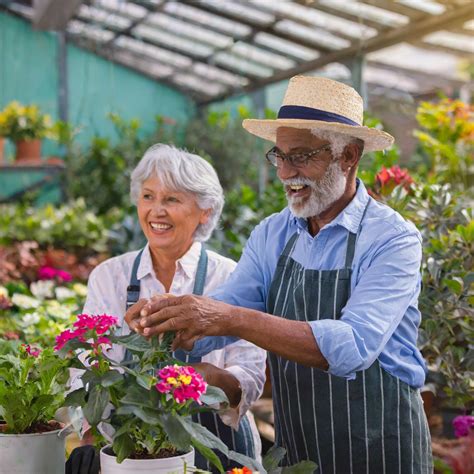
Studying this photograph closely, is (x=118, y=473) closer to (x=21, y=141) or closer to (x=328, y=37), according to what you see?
(x=328, y=37)

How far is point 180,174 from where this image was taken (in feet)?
8.78

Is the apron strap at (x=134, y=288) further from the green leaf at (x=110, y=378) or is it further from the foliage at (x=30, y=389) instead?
the green leaf at (x=110, y=378)

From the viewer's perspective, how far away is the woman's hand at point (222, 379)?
7.48 ft

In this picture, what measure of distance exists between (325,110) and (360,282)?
1.53ft

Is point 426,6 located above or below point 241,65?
below

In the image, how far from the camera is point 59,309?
3.68 metres

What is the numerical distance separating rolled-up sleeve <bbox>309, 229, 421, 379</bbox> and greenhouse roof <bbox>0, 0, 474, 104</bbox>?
290 centimetres

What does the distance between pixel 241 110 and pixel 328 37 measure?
917mm

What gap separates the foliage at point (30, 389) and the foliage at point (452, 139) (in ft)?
10.0

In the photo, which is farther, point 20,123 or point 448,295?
point 20,123

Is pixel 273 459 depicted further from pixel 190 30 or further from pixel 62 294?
pixel 190 30

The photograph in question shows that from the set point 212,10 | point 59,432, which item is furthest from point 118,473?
point 212,10

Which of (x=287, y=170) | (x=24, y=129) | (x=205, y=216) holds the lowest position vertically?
(x=205, y=216)

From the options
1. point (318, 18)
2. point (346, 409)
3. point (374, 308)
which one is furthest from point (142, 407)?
point (318, 18)
